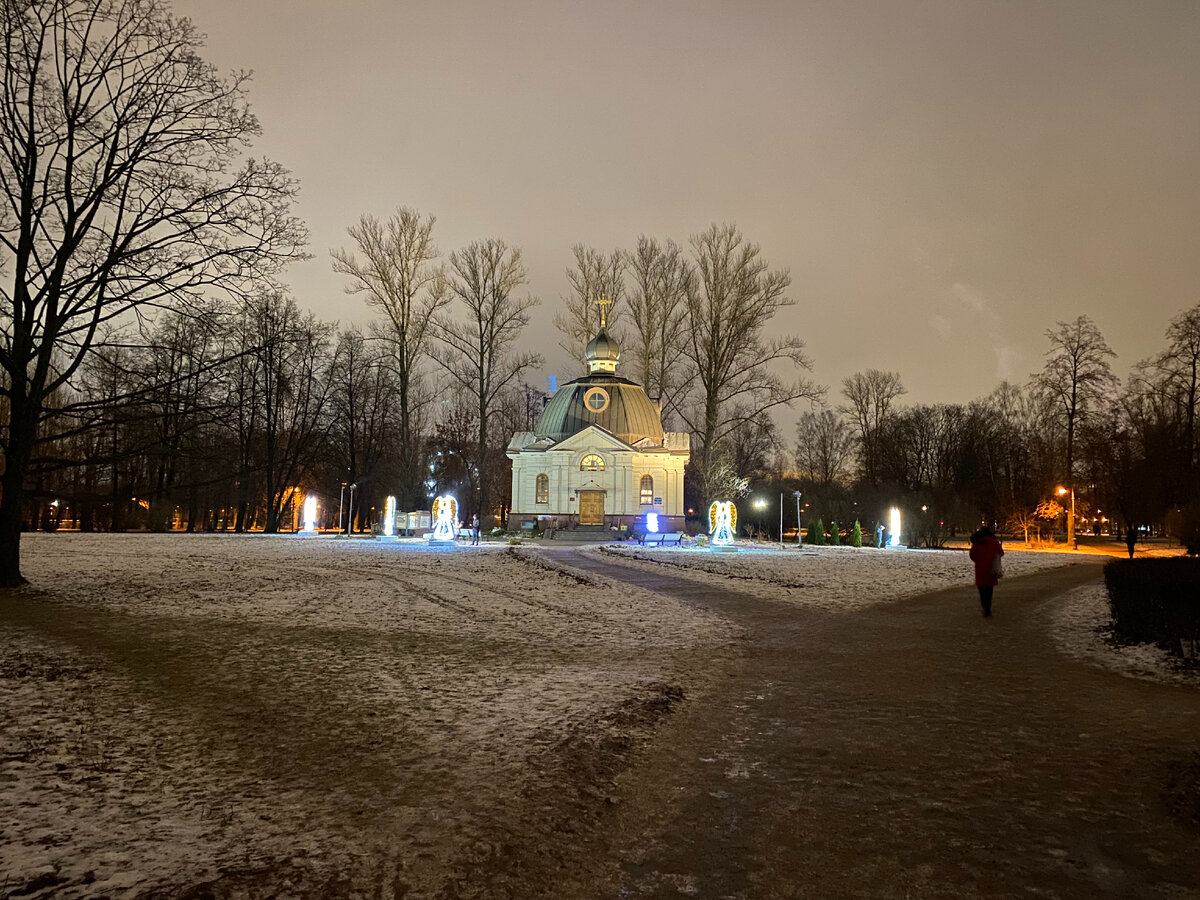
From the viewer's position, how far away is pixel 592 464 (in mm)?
54344

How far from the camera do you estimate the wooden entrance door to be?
5450 centimetres

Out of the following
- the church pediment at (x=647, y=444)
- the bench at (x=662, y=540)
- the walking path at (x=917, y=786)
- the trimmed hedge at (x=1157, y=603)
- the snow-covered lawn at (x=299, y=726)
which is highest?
the church pediment at (x=647, y=444)

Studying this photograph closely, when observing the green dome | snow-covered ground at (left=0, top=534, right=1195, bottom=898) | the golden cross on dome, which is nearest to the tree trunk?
snow-covered ground at (left=0, top=534, right=1195, bottom=898)

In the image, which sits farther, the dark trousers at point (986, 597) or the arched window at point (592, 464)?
the arched window at point (592, 464)

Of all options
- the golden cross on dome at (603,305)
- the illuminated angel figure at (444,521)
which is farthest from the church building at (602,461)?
the illuminated angel figure at (444,521)

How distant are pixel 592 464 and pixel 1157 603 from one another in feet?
148

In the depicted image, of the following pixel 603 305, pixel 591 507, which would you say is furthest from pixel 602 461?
pixel 603 305

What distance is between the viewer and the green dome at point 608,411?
5606 centimetres

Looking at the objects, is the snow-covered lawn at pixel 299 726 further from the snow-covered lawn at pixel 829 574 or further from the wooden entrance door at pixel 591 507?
the wooden entrance door at pixel 591 507

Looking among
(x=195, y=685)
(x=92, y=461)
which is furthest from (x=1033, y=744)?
(x=92, y=461)

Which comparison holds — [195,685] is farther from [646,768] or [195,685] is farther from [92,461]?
[92,461]

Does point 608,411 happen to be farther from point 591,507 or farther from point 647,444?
point 591,507

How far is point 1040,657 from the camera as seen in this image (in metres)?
9.91

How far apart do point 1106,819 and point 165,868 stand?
5036mm
